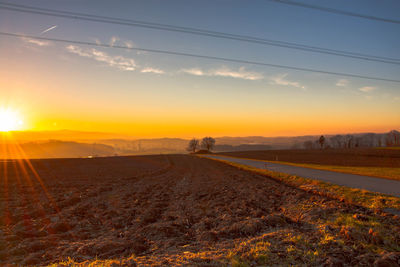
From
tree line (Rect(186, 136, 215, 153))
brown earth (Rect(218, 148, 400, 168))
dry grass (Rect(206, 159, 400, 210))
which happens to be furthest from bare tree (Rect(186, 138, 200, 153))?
dry grass (Rect(206, 159, 400, 210))

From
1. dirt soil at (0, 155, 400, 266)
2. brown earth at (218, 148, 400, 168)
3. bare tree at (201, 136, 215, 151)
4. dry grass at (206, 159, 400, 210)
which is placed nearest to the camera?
dirt soil at (0, 155, 400, 266)

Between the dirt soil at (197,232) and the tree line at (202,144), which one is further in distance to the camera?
the tree line at (202,144)

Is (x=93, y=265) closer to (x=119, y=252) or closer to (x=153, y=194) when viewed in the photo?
(x=119, y=252)

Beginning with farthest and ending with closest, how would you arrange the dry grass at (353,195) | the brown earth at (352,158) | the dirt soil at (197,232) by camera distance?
the brown earth at (352,158), the dry grass at (353,195), the dirt soil at (197,232)

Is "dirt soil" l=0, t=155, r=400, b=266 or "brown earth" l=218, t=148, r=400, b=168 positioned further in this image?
"brown earth" l=218, t=148, r=400, b=168

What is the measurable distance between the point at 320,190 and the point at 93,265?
14.0m

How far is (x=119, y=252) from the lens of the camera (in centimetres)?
604

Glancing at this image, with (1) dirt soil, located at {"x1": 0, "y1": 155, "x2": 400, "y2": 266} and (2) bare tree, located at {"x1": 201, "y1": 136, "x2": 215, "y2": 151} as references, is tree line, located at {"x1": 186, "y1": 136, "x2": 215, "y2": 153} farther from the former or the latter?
(1) dirt soil, located at {"x1": 0, "y1": 155, "x2": 400, "y2": 266}

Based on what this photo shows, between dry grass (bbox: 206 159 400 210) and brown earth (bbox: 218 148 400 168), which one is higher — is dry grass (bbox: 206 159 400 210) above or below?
above

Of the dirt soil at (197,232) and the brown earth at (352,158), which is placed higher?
the dirt soil at (197,232)

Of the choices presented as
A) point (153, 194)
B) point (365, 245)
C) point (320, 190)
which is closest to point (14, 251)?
point (153, 194)

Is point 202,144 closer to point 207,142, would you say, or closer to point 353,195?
point 207,142

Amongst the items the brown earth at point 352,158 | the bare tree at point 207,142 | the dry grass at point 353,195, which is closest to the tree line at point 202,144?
the bare tree at point 207,142

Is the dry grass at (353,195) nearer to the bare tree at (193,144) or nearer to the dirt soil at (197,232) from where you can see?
the dirt soil at (197,232)
